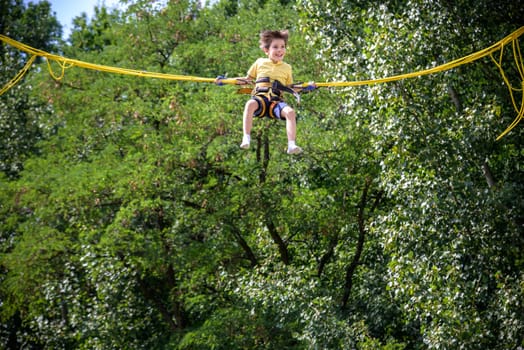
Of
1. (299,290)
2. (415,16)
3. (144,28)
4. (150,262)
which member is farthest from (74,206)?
(415,16)

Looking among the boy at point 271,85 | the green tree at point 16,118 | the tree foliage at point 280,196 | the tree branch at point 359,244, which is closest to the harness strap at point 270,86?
the boy at point 271,85

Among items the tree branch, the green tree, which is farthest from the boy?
the green tree

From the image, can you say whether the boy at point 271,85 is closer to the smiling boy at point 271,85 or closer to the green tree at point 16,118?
the smiling boy at point 271,85

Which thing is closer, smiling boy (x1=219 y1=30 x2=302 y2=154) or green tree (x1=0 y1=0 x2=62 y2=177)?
smiling boy (x1=219 y1=30 x2=302 y2=154)

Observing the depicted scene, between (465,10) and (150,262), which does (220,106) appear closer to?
(150,262)

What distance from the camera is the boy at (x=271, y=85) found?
7.62 metres

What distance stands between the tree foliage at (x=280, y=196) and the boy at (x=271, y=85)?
138 inches

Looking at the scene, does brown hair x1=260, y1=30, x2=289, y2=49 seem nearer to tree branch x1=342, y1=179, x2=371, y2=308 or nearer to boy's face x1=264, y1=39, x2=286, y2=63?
boy's face x1=264, y1=39, x2=286, y2=63

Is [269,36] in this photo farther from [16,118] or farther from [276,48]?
[16,118]

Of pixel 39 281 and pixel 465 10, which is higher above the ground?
pixel 465 10

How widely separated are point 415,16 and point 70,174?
8.03 meters

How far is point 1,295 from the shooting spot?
20.1 metres

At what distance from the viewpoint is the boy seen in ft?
25.0

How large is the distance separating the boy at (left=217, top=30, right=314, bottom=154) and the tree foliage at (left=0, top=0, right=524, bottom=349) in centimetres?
350
